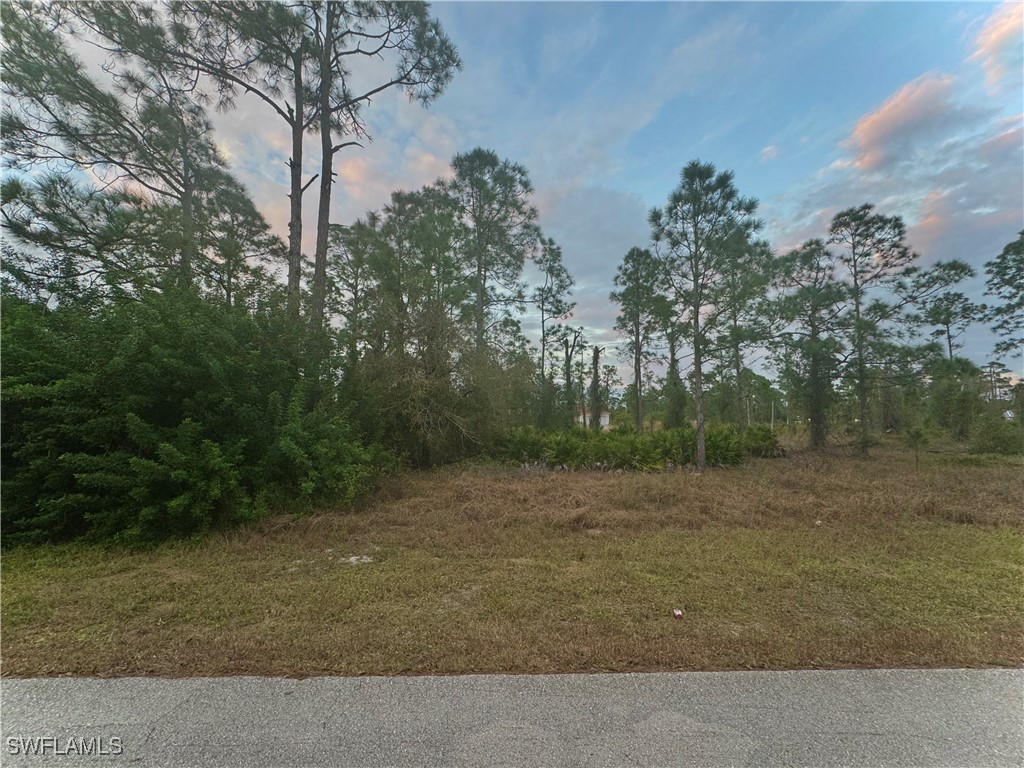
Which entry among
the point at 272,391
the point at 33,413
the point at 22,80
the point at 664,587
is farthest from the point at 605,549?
the point at 22,80

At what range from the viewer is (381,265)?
11852mm

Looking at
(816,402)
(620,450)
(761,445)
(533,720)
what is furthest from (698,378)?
(533,720)

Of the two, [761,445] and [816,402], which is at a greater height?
[816,402]

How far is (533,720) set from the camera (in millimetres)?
1953

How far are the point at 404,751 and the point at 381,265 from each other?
1185cm

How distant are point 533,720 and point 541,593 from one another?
4.71 feet

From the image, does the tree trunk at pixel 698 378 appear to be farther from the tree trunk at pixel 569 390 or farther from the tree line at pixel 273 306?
the tree trunk at pixel 569 390

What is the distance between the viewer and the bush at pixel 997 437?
43.4 ft

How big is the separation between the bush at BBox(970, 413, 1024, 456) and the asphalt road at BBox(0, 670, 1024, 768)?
17672 mm

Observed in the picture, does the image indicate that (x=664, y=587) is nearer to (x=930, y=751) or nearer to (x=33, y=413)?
(x=930, y=751)

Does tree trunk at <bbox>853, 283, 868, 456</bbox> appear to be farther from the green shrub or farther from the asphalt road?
the asphalt road

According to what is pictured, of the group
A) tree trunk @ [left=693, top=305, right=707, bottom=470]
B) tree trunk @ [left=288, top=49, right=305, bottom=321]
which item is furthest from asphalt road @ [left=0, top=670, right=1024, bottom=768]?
tree trunk @ [left=693, top=305, right=707, bottom=470]

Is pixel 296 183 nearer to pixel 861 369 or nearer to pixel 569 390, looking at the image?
pixel 569 390

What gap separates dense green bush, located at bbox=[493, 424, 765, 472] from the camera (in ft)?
37.8
